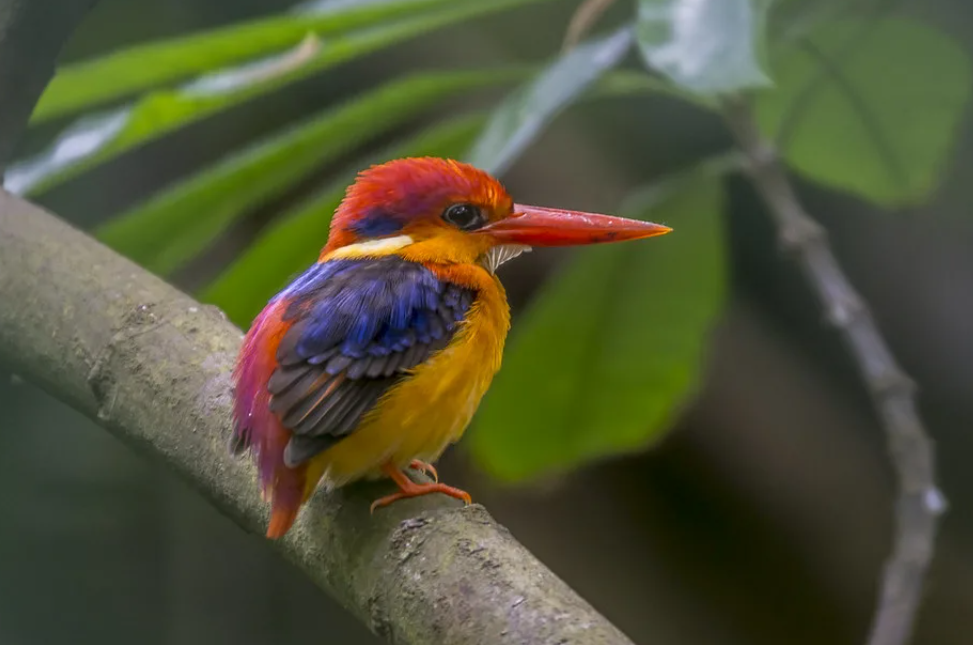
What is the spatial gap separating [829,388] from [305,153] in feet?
3.54

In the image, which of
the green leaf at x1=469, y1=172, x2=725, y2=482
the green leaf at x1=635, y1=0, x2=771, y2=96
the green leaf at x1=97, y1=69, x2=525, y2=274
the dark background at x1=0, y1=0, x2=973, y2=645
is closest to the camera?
the green leaf at x1=635, y1=0, x2=771, y2=96

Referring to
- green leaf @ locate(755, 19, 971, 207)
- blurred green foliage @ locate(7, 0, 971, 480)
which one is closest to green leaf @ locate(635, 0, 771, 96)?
blurred green foliage @ locate(7, 0, 971, 480)

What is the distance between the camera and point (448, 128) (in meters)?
1.34

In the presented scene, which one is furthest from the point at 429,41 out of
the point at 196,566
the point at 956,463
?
the point at 956,463

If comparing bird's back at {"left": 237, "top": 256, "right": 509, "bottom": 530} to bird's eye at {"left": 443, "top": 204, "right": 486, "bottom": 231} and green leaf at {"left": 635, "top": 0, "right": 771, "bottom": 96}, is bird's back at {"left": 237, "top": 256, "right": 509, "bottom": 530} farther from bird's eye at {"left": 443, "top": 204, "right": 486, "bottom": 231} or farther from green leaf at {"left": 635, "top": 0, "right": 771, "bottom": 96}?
green leaf at {"left": 635, "top": 0, "right": 771, "bottom": 96}

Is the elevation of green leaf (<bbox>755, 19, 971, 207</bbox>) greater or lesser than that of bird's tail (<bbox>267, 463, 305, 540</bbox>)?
greater

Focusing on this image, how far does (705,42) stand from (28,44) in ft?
2.22

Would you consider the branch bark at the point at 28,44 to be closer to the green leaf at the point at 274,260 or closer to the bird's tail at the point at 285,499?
the green leaf at the point at 274,260

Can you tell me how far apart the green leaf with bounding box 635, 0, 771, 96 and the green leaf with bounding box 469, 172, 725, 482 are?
0.48 m

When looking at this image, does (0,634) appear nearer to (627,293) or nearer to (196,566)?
(196,566)

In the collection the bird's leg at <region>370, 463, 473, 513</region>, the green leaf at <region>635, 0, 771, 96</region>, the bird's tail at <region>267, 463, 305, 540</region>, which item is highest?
the green leaf at <region>635, 0, 771, 96</region>

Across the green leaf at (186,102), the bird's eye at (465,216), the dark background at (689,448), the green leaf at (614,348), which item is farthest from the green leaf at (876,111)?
the bird's eye at (465,216)

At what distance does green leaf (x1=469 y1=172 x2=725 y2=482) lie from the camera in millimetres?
1422

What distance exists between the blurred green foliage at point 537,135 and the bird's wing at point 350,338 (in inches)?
7.3
